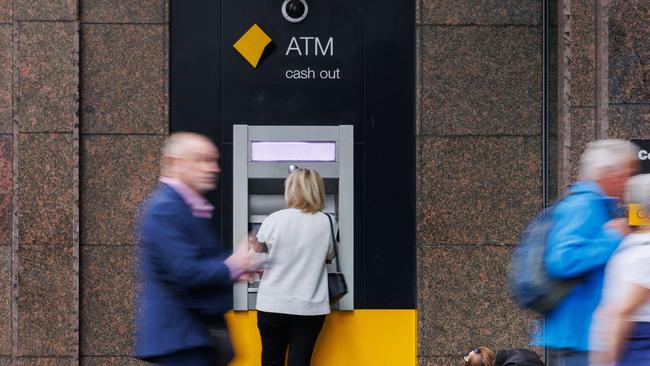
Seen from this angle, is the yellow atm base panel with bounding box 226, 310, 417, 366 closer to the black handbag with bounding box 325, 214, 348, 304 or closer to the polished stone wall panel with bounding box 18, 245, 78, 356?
the black handbag with bounding box 325, 214, 348, 304

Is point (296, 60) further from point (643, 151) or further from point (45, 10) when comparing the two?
point (643, 151)

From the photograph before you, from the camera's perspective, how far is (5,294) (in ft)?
19.7

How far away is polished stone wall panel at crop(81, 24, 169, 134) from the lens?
608 centimetres

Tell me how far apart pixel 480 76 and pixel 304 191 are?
5.03 ft

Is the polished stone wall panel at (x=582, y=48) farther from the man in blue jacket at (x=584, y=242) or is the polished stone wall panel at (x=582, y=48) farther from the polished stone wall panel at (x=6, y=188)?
the polished stone wall panel at (x=6, y=188)

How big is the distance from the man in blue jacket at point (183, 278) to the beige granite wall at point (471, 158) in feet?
9.29

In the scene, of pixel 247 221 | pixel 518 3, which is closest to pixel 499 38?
pixel 518 3

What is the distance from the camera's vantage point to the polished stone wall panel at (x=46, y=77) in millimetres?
5996

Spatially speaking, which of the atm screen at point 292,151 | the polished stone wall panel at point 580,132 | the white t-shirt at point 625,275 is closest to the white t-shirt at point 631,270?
the white t-shirt at point 625,275

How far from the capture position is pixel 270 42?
6.10 metres

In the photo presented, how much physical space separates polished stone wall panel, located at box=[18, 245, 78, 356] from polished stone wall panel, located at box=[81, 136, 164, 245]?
0.75ft

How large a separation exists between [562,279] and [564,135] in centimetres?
256

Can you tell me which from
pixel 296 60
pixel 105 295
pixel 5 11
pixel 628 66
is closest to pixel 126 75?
pixel 5 11

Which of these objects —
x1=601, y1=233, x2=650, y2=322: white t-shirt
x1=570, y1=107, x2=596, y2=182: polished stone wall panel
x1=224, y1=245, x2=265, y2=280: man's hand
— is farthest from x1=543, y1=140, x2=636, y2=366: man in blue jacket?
x1=570, y1=107, x2=596, y2=182: polished stone wall panel
